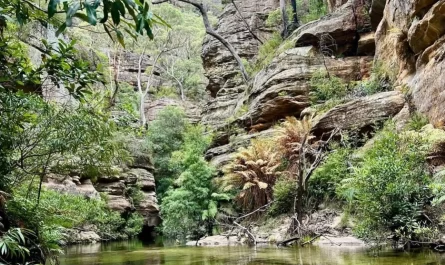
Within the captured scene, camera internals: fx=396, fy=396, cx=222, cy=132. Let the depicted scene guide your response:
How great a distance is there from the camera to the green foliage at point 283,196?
1216 centimetres

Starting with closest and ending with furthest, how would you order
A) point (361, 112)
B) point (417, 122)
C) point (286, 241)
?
point (286, 241) → point (417, 122) → point (361, 112)

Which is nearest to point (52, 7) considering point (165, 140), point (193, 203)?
point (193, 203)

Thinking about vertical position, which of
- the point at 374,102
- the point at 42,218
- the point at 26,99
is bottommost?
the point at 42,218

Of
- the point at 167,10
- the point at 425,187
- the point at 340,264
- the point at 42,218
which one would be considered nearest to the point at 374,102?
the point at 425,187

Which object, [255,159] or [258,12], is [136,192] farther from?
[258,12]

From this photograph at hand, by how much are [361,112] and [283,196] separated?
3766 mm

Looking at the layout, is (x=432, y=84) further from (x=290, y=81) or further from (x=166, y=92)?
(x=166, y=92)

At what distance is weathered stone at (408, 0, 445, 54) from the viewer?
33.0 ft

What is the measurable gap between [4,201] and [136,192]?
17.3m

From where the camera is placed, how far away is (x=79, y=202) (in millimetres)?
8547

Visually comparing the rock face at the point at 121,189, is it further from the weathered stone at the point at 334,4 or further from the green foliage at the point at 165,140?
the weathered stone at the point at 334,4

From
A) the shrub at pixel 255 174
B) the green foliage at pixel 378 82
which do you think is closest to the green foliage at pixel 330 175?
the shrub at pixel 255 174

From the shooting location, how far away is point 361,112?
12.9 meters

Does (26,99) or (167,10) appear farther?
(167,10)
